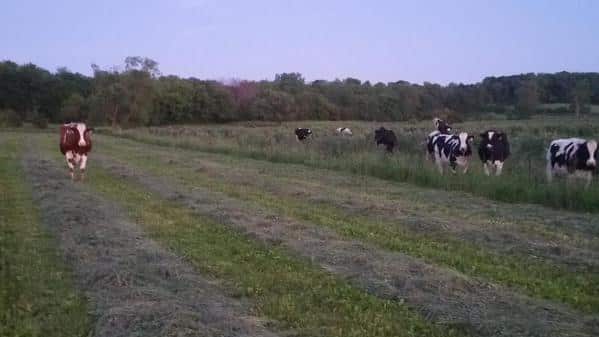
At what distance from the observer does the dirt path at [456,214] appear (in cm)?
988

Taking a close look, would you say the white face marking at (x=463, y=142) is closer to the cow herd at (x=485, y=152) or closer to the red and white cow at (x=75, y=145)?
the cow herd at (x=485, y=152)

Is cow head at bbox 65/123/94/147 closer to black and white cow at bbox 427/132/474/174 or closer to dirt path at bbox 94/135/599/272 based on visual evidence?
dirt path at bbox 94/135/599/272

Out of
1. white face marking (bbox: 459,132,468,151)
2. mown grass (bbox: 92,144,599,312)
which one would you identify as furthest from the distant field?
mown grass (bbox: 92,144,599,312)

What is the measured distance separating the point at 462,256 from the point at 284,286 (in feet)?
10.2

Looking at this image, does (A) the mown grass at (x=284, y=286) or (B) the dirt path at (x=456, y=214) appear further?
(B) the dirt path at (x=456, y=214)

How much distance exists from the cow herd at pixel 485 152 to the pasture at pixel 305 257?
0.86m

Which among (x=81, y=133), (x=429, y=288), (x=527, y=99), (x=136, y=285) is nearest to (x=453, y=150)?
(x=81, y=133)

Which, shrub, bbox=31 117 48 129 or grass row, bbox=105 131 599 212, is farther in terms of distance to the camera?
shrub, bbox=31 117 48 129

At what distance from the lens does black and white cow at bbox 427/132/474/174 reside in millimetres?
21625

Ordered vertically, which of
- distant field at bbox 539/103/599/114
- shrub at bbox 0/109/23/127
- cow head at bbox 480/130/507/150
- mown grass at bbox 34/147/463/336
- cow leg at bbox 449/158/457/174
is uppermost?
distant field at bbox 539/103/599/114

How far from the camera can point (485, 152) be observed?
20.7 meters

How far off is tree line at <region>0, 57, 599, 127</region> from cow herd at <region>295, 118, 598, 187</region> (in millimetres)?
54689

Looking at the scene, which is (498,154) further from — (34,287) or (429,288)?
A: (34,287)

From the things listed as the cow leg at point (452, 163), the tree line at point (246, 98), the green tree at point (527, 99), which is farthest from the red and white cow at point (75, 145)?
the green tree at point (527, 99)
